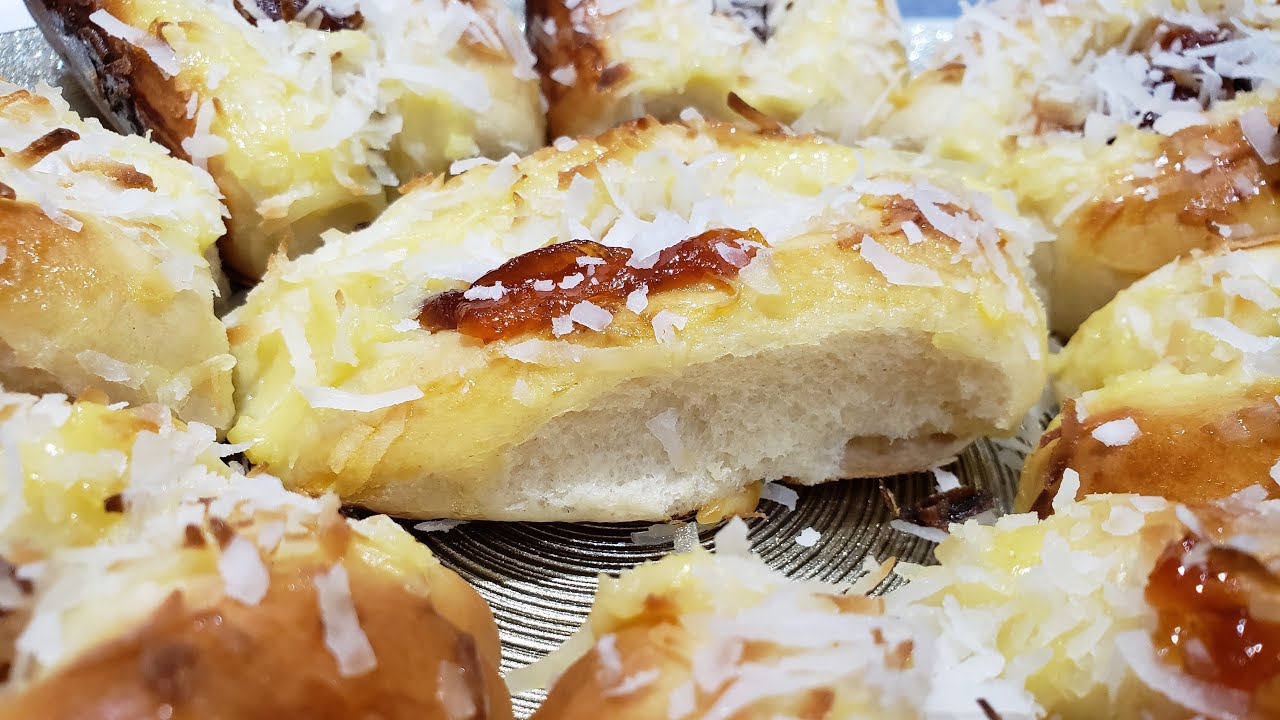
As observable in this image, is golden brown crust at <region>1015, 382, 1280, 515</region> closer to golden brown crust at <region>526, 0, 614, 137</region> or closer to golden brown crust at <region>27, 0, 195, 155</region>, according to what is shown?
golden brown crust at <region>526, 0, 614, 137</region>

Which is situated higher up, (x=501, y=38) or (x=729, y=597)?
(x=501, y=38)

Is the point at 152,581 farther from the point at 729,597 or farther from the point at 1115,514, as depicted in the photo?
the point at 1115,514

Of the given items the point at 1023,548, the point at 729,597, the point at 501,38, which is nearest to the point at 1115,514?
the point at 1023,548

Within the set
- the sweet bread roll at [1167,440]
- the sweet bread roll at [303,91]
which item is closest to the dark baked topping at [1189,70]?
the sweet bread roll at [1167,440]

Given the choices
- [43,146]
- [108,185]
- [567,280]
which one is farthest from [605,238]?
[43,146]

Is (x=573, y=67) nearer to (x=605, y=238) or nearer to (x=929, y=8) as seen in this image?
(x=605, y=238)

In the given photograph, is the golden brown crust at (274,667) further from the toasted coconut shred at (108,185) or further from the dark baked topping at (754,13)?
the dark baked topping at (754,13)
